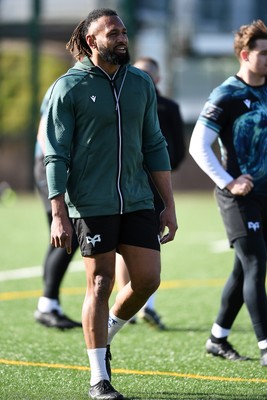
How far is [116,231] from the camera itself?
5598 mm

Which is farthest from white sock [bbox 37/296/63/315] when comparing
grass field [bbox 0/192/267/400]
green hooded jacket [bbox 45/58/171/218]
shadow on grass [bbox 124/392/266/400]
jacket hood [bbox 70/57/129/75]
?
jacket hood [bbox 70/57/129/75]

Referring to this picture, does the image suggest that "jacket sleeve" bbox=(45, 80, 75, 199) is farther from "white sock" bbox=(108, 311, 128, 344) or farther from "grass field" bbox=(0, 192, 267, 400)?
"grass field" bbox=(0, 192, 267, 400)

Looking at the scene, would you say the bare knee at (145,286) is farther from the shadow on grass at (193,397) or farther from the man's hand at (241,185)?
the man's hand at (241,185)

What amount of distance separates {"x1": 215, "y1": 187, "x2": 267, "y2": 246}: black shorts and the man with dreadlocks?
46.0 inches

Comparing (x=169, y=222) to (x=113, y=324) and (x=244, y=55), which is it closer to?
(x=113, y=324)

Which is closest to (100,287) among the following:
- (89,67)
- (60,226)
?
(60,226)

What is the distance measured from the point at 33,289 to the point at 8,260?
2728 mm

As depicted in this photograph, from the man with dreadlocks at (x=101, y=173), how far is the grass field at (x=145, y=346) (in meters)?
0.52

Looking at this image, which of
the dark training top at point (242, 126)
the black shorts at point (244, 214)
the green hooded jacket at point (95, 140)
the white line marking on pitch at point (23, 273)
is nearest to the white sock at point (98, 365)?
the green hooded jacket at point (95, 140)

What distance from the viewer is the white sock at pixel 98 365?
5.55m

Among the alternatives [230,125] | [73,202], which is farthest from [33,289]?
[73,202]

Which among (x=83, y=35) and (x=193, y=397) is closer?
(x=193, y=397)

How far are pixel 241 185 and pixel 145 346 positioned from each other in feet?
5.64

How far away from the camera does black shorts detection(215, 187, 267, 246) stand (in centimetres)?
671
